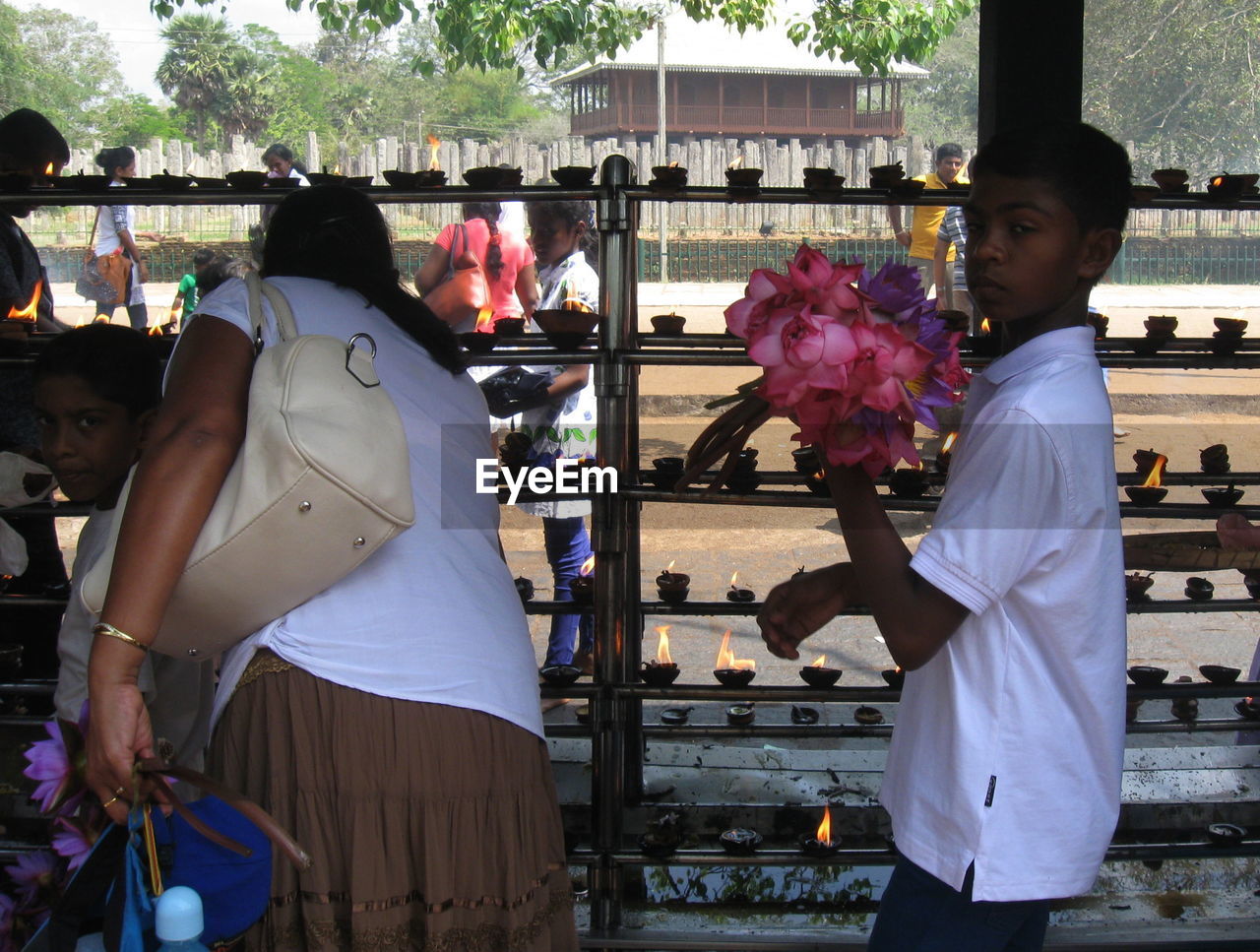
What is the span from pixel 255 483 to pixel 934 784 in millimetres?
962

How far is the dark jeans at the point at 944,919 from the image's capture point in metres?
1.58

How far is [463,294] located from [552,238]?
727mm

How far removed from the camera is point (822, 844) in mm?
2869

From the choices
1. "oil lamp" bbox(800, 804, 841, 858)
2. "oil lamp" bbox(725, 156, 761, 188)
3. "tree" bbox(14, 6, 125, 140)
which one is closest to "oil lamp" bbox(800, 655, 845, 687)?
"oil lamp" bbox(800, 804, 841, 858)

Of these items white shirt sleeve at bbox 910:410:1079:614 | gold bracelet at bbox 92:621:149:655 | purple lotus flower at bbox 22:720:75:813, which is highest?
white shirt sleeve at bbox 910:410:1079:614

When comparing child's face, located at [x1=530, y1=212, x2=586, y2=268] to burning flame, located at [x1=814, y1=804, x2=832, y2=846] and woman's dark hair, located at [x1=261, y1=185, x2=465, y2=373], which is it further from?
woman's dark hair, located at [x1=261, y1=185, x2=465, y2=373]

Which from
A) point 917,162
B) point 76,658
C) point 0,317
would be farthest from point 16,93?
point 76,658

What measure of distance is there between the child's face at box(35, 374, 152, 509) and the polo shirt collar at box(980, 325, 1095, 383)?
1575 millimetres

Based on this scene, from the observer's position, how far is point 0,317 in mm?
3547

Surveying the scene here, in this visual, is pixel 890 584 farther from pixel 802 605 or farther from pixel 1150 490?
pixel 1150 490

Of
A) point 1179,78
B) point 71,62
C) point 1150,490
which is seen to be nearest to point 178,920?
point 1150,490

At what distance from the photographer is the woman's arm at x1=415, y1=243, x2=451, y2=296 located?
498 cm

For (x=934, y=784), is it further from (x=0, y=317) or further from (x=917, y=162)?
(x=917, y=162)

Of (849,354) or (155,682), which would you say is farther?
(155,682)
